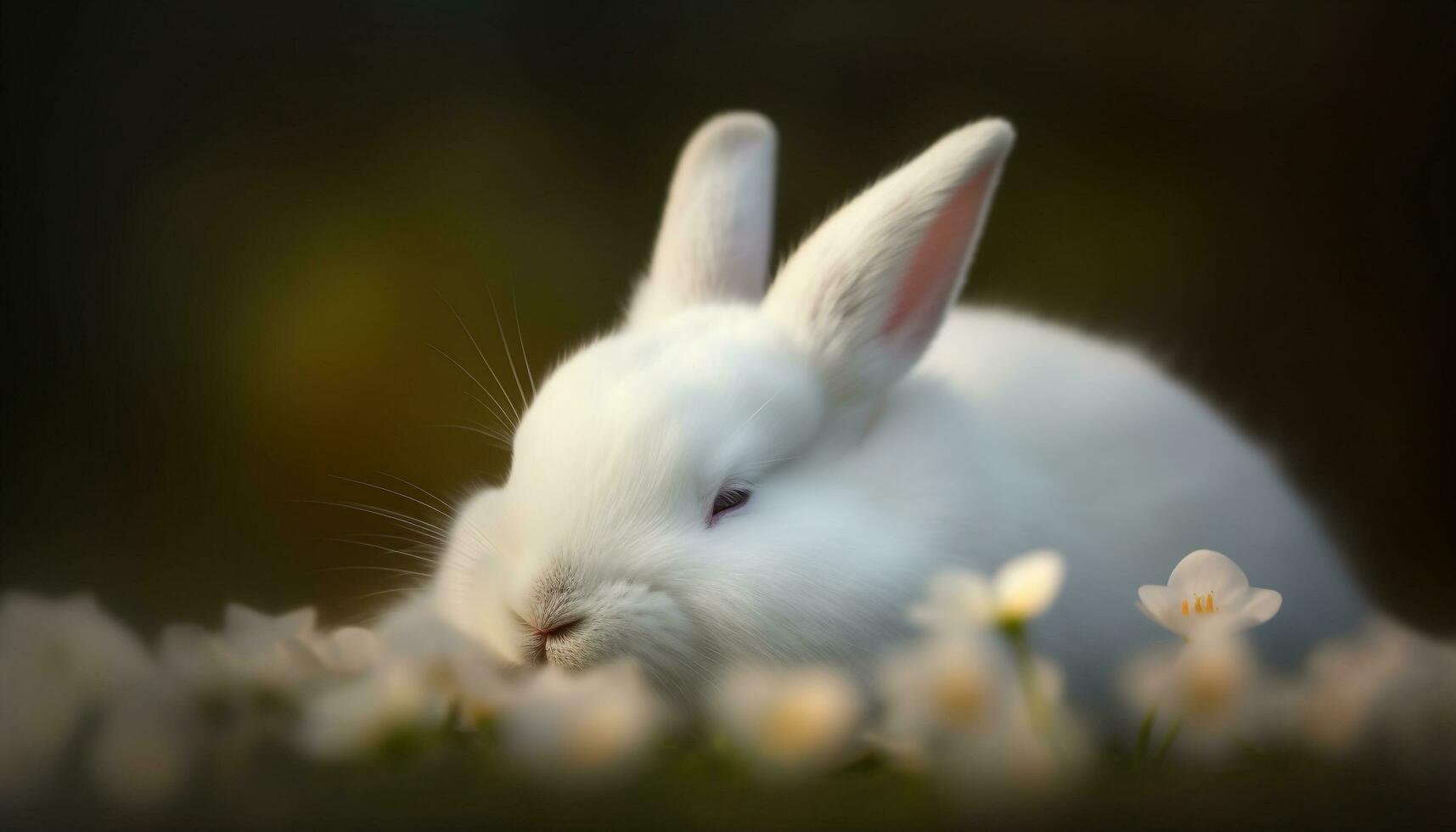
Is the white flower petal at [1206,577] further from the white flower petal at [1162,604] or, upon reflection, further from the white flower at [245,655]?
the white flower at [245,655]

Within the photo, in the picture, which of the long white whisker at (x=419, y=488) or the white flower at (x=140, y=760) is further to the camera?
the long white whisker at (x=419, y=488)

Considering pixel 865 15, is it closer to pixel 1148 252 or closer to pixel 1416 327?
pixel 1148 252

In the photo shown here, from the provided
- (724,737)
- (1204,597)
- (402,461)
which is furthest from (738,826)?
(402,461)

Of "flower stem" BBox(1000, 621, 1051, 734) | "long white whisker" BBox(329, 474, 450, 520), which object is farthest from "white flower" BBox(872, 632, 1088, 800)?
"long white whisker" BBox(329, 474, 450, 520)

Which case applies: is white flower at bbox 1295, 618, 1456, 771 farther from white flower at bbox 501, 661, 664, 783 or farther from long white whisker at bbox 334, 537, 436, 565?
long white whisker at bbox 334, 537, 436, 565

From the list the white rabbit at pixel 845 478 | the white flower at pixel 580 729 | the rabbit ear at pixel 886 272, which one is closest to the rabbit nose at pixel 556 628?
the white rabbit at pixel 845 478

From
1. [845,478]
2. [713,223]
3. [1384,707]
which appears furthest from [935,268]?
[1384,707]

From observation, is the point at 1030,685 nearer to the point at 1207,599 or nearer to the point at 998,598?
the point at 998,598
